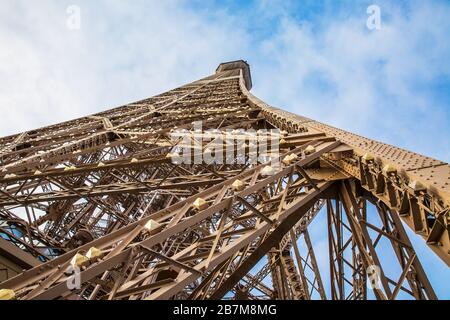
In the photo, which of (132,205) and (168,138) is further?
(132,205)

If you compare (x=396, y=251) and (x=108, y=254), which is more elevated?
(x=396, y=251)

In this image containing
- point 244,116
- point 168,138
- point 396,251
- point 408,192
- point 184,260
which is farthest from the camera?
point 244,116

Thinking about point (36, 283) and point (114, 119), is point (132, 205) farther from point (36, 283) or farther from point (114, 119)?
point (36, 283)

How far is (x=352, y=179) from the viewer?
688cm

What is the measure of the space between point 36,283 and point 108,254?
705mm

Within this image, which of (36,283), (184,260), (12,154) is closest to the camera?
(36,283)

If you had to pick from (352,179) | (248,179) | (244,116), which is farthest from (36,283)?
(244,116)

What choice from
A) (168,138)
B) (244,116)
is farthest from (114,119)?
(168,138)

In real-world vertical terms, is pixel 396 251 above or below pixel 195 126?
below

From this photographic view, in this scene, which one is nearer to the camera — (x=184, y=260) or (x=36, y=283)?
(x=36, y=283)
